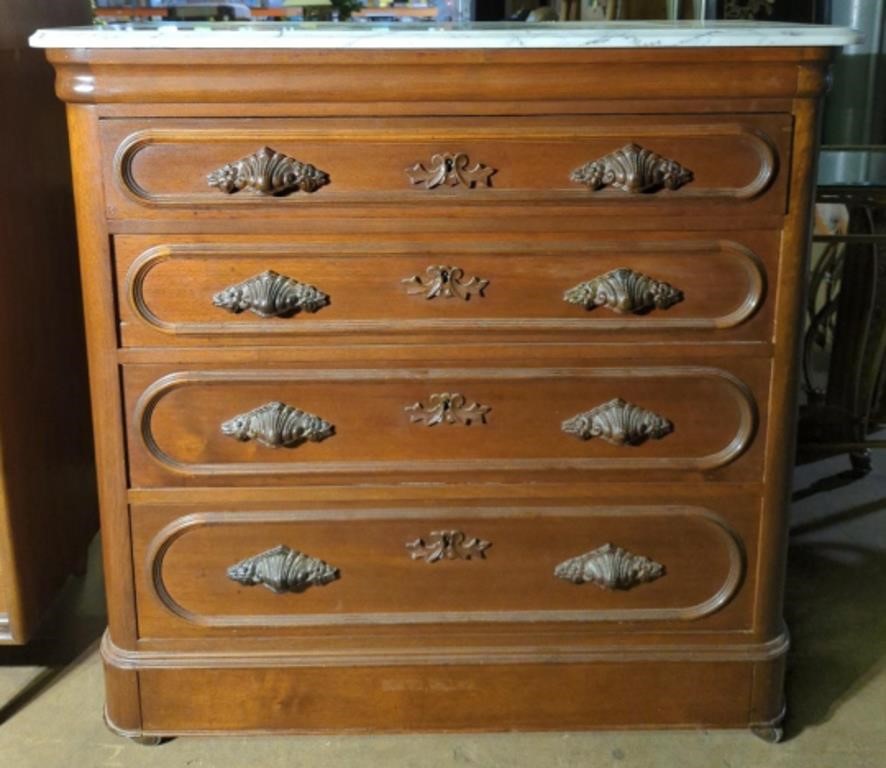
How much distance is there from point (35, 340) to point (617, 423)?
865mm

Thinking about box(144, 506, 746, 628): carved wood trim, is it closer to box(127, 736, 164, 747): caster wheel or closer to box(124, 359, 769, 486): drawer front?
box(124, 359, 769, 486): drawer front

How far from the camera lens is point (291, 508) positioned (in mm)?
1520

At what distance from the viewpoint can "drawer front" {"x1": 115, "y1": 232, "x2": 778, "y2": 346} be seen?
1427 mm

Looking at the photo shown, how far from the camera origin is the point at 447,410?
58.6 inches

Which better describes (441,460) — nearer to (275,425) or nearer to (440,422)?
(440,422)

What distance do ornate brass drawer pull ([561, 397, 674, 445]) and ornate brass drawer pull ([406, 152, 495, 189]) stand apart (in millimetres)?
344

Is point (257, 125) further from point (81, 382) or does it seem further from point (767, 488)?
point (767, 488)

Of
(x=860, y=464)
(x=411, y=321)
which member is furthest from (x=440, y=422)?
(x=860, y=464)

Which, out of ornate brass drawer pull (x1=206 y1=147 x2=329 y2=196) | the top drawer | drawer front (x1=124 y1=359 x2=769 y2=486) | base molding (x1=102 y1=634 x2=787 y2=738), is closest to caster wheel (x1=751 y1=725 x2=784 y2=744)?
base molding (x1=102 y1=634 x2=787 y2=738)

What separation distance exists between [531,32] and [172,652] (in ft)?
3.18

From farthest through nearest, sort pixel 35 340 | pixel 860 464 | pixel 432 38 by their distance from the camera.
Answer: pixel 860 464 → pixel 35 340 → pixel 432 38

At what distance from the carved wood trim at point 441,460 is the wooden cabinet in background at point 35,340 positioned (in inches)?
9.6

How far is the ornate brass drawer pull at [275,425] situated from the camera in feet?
4.83

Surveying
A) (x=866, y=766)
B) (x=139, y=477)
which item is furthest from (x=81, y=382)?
(x=866, y=766)
